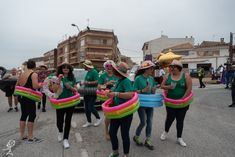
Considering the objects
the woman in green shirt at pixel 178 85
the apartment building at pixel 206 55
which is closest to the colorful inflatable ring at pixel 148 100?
the woman in green shirt at pixel 178 85

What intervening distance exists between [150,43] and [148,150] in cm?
7093

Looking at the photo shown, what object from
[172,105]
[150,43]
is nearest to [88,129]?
[172,105]

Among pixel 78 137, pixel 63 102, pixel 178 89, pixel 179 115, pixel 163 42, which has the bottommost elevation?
pixel 78 137

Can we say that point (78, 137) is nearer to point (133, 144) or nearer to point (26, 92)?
point (133, 144)

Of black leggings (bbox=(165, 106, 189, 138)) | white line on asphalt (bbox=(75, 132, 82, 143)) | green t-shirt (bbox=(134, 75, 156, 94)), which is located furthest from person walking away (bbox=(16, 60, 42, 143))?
black leggings (bbox=(165, 106, 189, 138))

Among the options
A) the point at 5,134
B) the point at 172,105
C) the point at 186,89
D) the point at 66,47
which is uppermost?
the point at 66,47

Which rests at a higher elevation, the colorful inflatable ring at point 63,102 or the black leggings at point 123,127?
the colorful inflatable ring at point 63,102

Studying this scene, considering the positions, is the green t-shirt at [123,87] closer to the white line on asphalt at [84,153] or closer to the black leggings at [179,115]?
the white line on asphalt at [84,153]

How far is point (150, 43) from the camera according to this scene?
7438cm

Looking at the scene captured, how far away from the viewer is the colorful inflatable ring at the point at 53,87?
521 centimetres

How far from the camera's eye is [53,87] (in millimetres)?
5227

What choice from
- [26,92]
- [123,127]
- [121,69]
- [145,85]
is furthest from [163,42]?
[123,127]

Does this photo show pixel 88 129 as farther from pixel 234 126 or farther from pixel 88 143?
pixel 234 126

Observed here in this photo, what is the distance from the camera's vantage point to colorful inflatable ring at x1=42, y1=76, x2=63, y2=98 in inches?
205
